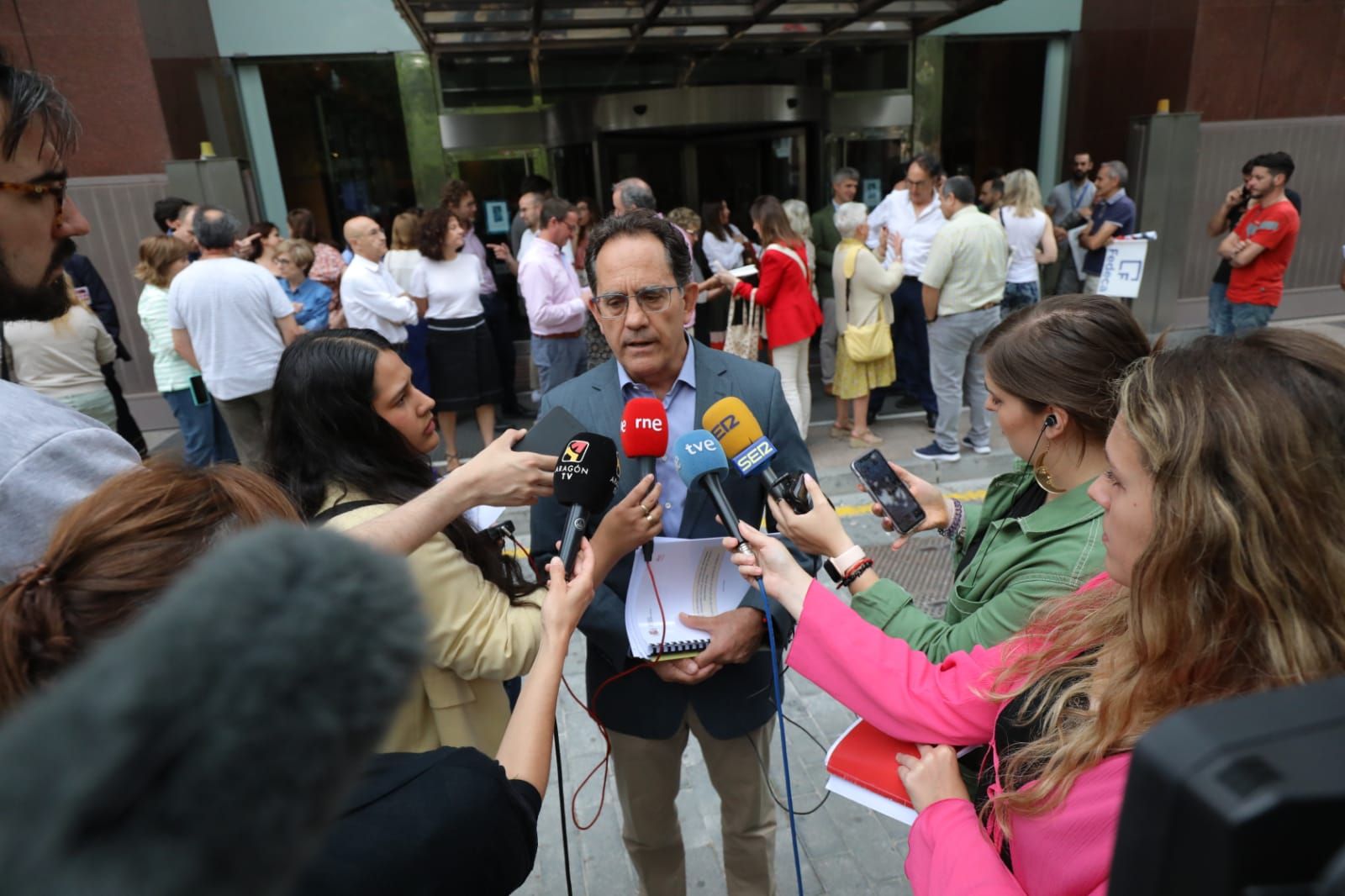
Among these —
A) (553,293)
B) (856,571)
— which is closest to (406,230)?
(553,293)

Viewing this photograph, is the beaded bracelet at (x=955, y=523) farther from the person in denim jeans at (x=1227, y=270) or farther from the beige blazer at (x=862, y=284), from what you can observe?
the person in denim jeans at (x=1227, y=270)

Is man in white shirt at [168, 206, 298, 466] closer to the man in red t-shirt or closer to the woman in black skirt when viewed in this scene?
the woman in black skirt

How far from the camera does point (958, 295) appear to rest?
5777mm

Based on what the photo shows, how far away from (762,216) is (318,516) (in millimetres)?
4833

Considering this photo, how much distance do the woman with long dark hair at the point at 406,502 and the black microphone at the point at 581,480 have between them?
0.30ft

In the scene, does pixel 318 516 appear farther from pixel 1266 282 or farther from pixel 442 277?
pixel 1266 282

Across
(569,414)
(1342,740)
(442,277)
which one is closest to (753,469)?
(569,414)

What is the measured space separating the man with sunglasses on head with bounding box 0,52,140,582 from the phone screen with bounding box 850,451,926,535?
1668 millimetres

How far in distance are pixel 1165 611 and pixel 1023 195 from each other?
6844 mm

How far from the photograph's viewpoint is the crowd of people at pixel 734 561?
3.27ft

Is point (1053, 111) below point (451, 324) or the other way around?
the other way around

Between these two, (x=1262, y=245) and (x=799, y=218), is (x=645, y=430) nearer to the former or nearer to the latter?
(x=799, y=218)

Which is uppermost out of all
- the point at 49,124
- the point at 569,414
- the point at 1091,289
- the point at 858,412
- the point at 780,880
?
the point at 49,124

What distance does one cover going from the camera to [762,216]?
19.6 feet
